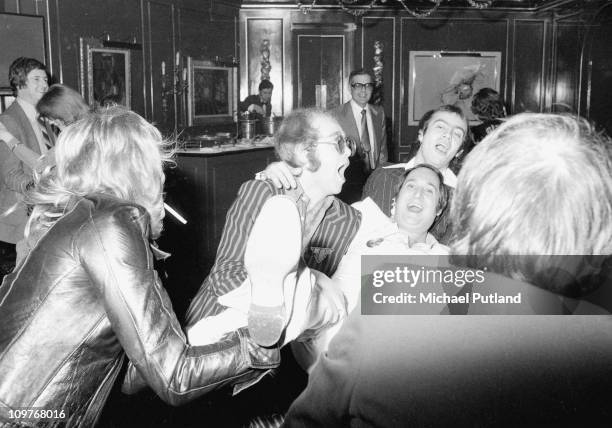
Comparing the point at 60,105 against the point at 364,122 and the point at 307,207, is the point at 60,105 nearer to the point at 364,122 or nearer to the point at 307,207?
the point at 307,207

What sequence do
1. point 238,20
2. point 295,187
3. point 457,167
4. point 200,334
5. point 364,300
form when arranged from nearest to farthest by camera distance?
point 364,300
point 200,334
point 295,187
point 457,167
point 238,20

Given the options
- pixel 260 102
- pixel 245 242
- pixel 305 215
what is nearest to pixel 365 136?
pixel 260 102

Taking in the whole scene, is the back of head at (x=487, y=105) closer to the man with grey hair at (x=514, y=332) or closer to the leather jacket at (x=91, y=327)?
the leather jacket at (x=91, y=327)

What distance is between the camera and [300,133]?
253 centimetres

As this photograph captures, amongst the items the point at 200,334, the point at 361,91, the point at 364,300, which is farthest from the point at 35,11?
the point at 364,300

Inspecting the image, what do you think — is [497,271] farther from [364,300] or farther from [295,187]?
[295,187]

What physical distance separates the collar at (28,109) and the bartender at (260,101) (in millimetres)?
4506

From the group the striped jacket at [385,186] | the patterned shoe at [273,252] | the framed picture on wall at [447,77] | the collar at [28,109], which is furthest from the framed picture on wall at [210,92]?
the patterned shoe at [273,252]

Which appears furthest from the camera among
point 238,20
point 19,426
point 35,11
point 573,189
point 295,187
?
point 238,20

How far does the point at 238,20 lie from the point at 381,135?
10.4 feet

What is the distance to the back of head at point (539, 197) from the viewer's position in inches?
37.4

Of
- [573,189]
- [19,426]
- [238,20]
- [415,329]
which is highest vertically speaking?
[238,20]

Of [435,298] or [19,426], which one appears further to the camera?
[19,426]

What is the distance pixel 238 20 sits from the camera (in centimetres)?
856
